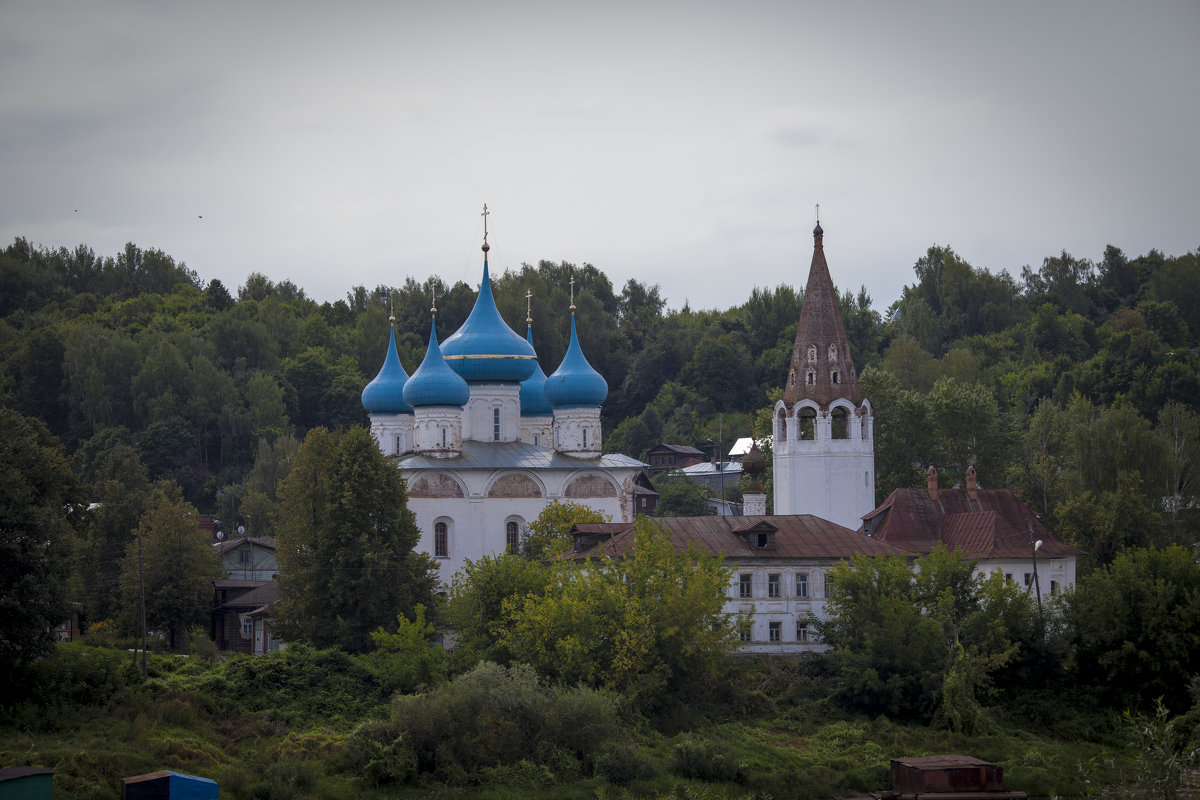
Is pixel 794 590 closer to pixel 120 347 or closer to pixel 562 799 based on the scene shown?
pixel 562 799

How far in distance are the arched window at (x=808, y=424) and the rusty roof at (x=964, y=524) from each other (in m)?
2.84

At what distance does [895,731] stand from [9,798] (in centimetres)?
1668

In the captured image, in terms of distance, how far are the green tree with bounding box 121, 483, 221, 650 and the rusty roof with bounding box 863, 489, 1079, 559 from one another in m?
16.6

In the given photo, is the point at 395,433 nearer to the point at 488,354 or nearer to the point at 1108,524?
the point at 488,354

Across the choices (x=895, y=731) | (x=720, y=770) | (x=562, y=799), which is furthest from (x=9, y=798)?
(x=895, y=731)

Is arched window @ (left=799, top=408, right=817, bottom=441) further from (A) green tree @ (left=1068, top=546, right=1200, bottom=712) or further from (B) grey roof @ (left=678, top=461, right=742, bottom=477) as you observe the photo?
(B) grey roof @ (left=678, top=461, right=742, bottom=477)

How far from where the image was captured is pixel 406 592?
3594 cm

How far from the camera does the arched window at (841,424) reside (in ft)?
140

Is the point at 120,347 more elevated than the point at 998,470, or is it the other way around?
the point at 120,347

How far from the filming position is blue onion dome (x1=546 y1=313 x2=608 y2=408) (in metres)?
47.5

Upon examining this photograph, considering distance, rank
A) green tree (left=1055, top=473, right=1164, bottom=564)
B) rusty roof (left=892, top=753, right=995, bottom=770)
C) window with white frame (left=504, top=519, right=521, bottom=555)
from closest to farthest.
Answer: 1. rusty roof (left=892, top=753, right=995, bottom=770)
2. green tree (left=1055, top=473, right=1164, bottom=564)
3. window with white frame (left=504, top=519, right=521, bottom=555)

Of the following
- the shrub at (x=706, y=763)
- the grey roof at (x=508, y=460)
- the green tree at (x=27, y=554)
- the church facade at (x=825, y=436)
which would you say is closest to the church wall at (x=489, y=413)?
the grey roof at (x=508, y=460)

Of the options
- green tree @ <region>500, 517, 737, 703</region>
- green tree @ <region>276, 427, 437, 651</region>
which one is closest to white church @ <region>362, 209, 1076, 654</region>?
green tree @ <region>500, 517, 737, 703</region>

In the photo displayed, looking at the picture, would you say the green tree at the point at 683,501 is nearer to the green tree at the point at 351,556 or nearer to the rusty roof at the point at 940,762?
the green tree at the point at 351,556
